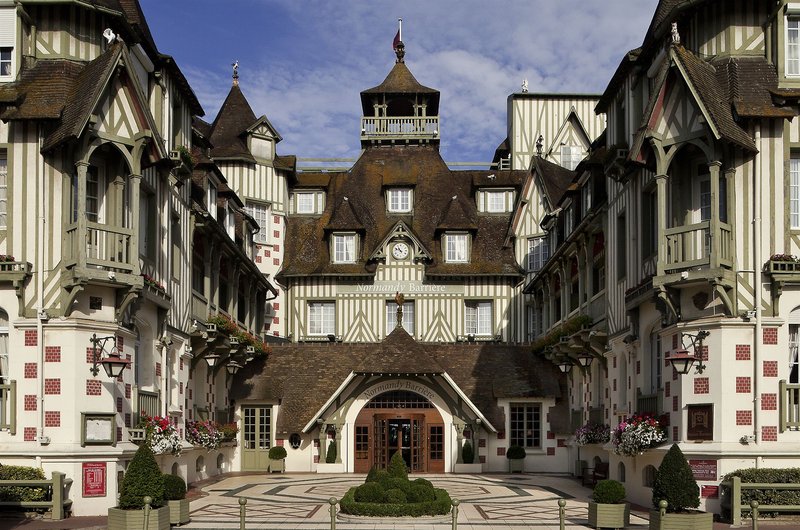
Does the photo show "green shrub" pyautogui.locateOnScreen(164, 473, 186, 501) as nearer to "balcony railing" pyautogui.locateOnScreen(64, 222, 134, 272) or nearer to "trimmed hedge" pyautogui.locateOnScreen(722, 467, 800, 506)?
"balcony railing" pyautogui.locateOnScreen(64, 222, 134, 272)

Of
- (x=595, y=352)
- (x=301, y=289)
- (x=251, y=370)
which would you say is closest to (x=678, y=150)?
(x=595, y=352)

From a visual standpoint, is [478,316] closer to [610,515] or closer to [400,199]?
[400,199]

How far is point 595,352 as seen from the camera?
30188 mm

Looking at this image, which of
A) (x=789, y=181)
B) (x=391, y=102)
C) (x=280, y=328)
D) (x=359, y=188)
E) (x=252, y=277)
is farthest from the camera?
(x=391, y=102)

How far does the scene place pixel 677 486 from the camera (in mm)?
18172

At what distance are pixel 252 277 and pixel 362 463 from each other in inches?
342

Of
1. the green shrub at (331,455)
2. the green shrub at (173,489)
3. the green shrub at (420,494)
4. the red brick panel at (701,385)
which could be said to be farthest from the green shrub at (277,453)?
the red brick panel at (701,385)

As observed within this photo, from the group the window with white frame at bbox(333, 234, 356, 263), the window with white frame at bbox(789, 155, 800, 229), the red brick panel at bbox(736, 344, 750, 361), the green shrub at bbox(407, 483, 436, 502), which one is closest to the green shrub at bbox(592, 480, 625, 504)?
the red brick panel at bbox(736, 344, 750, 361)

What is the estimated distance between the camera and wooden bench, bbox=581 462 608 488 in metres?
28.9

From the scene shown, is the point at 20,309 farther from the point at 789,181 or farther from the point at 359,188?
the point at 359,188

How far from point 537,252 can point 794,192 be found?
87.7 feet

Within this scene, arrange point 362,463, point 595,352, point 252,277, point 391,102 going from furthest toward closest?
point 391,102
point 252,277
point 362,463
point 595,352

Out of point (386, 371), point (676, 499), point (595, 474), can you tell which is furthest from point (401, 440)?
point (676, 499)

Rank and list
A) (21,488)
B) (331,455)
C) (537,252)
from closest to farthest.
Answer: (21,488) → (331,455) → (537,252)
